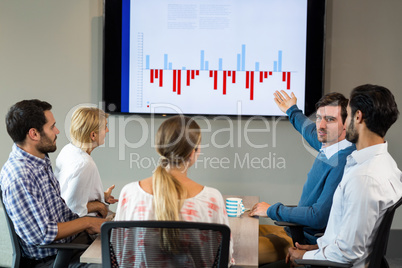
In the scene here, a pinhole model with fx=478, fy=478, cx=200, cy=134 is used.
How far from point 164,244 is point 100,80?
2594mm

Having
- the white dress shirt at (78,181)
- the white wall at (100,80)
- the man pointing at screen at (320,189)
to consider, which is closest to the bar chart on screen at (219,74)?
the white wall at (100,80)

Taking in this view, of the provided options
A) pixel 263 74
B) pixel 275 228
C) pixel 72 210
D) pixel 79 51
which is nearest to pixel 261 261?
pixel 275 228

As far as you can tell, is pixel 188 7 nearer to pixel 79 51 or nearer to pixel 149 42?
pixel 149 42

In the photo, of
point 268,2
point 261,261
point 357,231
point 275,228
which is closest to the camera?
point 357,231

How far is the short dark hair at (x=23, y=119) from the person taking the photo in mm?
2404

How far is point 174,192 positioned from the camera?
177 cm

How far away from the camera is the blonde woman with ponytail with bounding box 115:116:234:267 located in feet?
5.79

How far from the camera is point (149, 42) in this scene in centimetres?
386

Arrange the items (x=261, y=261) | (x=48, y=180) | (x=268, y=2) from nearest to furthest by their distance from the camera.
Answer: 1. (x=48, y=180)
2. (x=261, y=261)
3. (x=268, y=2)

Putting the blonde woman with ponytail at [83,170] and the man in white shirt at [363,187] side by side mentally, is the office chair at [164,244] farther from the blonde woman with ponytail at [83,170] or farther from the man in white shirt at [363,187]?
the blonde woman with ponytail at [83,170]

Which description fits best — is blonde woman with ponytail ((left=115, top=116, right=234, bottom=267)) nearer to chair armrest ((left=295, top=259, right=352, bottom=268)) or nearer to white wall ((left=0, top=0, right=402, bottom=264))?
chair armrest ((left=295, top=259, right=352, bottom=268))

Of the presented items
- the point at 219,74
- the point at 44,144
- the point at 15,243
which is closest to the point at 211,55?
the point at 219,74

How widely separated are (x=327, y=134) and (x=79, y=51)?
2.19 m

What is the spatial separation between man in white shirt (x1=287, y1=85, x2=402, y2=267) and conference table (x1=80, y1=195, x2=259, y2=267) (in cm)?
29
